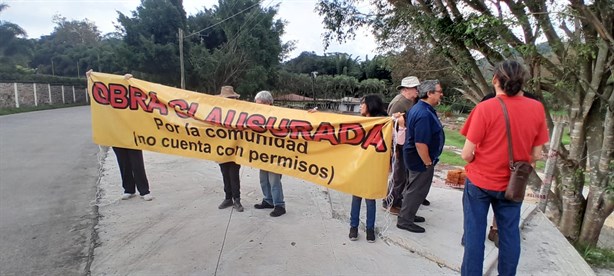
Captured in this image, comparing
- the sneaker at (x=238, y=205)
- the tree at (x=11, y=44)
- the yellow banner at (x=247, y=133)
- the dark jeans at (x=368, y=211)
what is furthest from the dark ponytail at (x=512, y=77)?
the tree at (x=11, y=44)

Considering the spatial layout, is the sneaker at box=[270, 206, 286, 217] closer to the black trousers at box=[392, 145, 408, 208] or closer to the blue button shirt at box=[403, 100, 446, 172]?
the black trousers at box=[392, 145, 408, 208]

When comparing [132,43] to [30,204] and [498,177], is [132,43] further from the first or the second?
[498,177]

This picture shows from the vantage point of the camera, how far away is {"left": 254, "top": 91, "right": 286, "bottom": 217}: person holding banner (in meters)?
4.12

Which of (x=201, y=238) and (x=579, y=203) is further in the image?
(x=579, y=203)

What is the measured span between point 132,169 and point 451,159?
11.8 meters

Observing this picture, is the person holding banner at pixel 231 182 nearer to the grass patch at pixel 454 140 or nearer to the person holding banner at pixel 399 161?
the person holding banner at pixel 399 161

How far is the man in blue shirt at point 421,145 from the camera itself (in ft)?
10.7

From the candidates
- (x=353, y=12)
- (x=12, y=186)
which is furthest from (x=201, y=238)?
(x=353, y=12)

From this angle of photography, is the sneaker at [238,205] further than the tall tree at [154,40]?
No

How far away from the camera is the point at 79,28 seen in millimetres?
57469

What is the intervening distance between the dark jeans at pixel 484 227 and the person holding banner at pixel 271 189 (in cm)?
216

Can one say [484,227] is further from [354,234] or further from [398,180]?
[398,180]

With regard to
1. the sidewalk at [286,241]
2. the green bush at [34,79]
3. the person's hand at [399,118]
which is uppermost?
the green bush at [34,79]

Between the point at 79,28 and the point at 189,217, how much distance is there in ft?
220
